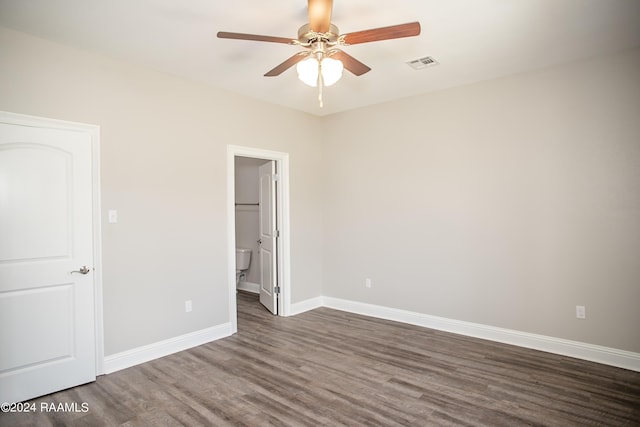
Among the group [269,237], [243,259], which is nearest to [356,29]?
[269,237]

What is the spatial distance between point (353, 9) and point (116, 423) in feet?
10.5

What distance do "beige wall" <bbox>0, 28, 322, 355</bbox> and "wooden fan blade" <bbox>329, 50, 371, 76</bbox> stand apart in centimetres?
200

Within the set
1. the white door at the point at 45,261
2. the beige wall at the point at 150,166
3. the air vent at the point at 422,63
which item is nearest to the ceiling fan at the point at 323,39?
the air vent at the point at 422,63

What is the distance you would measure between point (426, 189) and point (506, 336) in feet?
5.85

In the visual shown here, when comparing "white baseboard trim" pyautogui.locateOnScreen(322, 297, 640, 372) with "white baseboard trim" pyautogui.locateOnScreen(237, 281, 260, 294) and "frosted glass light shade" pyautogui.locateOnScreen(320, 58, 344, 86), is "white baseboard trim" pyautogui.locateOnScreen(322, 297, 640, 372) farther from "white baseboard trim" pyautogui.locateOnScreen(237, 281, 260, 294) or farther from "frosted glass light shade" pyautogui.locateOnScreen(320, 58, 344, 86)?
"frosted glass light shade" pyautogui.locateOnScreen(320, 58, 344, 86)

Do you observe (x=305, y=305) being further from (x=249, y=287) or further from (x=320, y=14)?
(x=320, y=14)

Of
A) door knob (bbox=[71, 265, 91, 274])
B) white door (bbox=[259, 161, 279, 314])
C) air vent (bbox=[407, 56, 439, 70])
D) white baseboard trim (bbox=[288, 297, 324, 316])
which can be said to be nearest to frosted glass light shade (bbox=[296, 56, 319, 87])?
air vent (bbox=[407, 56, 439, 70])

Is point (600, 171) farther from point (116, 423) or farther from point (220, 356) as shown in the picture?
point (116, 423)

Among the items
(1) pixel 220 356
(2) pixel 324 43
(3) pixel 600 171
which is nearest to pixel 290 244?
(1) pixel 220 356

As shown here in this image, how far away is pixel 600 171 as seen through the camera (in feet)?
11.2

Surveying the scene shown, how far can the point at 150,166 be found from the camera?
3.61m

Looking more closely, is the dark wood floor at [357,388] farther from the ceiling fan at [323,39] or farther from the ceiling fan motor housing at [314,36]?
the ceiling fan motor housing at [314,36]

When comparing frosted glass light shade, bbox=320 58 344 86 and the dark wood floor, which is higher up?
frosted glass light shade, bbox=320 58 344 86

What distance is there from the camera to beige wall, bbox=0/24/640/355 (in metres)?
3.28
